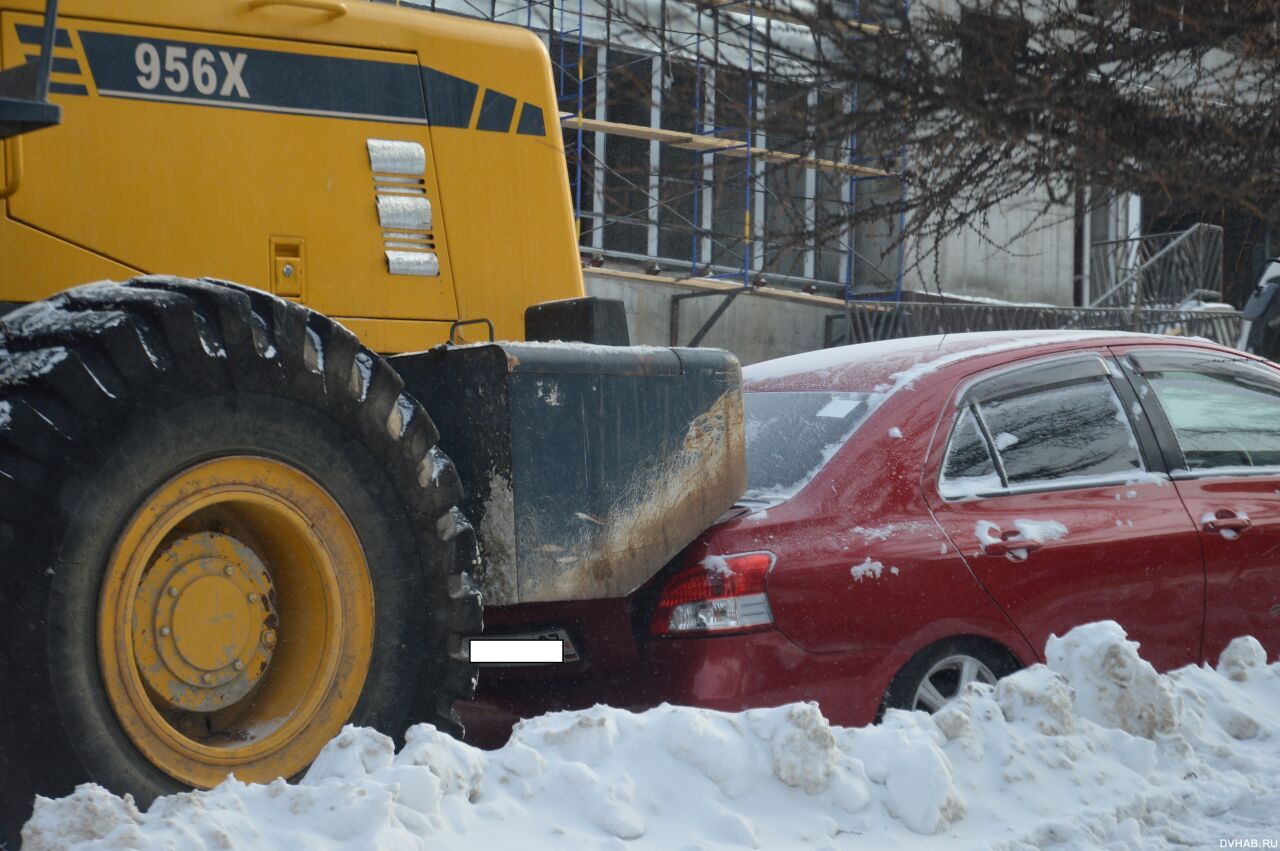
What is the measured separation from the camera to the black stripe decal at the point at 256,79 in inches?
172

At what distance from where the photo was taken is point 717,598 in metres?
4.57

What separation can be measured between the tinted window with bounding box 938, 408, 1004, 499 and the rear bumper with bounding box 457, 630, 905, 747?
63 centimetres

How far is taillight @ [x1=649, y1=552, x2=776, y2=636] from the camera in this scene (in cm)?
455

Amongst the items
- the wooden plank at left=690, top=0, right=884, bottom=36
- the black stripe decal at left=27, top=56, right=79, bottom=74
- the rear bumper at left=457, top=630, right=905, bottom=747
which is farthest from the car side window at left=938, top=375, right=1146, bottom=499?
the black stripe decal at left=27, top=56, right=79, bottom=74

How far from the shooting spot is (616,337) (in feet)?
16.0

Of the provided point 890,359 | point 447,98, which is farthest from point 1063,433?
point 447,98

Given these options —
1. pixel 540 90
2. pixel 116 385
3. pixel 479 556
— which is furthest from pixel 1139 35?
pixel 116 385

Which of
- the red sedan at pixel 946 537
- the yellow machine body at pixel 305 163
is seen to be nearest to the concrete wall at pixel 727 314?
the red sedan at pixel 946 537

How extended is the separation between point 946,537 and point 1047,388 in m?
0.81

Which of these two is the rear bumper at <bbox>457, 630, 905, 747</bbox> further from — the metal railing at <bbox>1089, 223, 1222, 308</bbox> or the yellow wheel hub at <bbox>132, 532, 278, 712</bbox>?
the metal railing at <bbox>1089, 223, 1222, 308</bbox>

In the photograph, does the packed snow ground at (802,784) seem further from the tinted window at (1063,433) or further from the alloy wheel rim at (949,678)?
the tinted window at (1063,433)

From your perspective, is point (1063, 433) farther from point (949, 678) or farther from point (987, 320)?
point (987, 320)

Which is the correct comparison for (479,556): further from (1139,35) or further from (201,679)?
(1139,35)

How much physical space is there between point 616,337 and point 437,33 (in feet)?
A: 3.70
